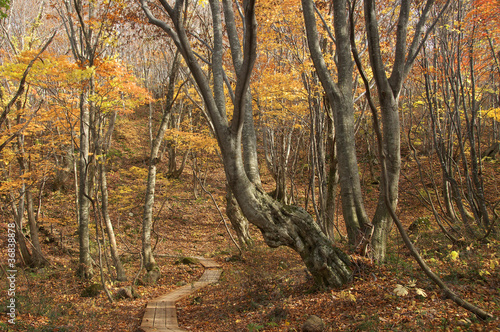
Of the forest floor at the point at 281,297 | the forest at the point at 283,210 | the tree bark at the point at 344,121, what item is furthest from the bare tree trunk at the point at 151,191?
the tree bark at the point at 344,121

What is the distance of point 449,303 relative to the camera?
3.10m

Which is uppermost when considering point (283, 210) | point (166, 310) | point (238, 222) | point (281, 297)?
point (283, 210)

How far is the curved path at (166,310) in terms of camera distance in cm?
459

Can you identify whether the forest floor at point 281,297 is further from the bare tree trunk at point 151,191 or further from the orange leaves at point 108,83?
the orange leaves at point 108,83

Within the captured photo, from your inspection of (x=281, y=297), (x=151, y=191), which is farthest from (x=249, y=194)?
(x=151, y=191)

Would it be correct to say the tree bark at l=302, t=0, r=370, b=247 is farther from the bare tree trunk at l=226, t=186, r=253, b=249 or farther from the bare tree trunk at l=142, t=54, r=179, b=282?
the bare tree trunk at l=226, t=186, r=253, b=249

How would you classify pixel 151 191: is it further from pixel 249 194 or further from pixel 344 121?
pixel 344 121

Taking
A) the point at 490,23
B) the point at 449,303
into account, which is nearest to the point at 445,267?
the point at 449,303

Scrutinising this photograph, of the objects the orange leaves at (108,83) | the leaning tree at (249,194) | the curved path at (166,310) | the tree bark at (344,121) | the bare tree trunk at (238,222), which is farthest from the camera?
the bare tree trunk at (238,222)

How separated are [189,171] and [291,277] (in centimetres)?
1679

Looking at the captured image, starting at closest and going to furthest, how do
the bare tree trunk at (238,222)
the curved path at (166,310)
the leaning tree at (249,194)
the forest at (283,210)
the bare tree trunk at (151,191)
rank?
the forest at (283,210), the leaning tree at (249,194), the curved path at (166,310), the bare tree trunk at (151,191), the bare tree trunk at (238,222)

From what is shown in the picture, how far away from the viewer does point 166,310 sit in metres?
5.37

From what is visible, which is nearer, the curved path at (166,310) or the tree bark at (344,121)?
the tree bark at (344,121)

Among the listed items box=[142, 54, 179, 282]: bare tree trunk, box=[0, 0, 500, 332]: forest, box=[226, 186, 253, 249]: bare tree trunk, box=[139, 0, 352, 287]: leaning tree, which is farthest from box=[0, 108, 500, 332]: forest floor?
box=[142, 54, 179, 282]: bare tree trunk
